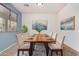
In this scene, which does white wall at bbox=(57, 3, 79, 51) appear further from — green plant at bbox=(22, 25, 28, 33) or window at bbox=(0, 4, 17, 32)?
window at bbox=(0, 4, 17, 32)

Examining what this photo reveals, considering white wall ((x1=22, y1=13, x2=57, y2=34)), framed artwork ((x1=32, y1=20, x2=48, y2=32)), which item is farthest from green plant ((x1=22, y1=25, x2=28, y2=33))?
framed artwork ((x1=32, y1=20, x2=48, y2=32))

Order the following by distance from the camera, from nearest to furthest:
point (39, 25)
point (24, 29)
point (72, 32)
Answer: point (24, 29) < point (39, 25) < point (72, 32)

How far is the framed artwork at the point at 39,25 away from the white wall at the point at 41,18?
0.09m

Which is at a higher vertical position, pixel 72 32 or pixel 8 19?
pixel 8 19

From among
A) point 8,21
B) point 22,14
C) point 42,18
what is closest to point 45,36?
point 42,18

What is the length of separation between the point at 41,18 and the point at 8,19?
2.53ft

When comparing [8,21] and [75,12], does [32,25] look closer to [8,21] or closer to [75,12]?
[8,21]

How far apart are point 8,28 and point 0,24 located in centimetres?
18

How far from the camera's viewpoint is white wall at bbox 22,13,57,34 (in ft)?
9.26

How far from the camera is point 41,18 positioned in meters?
2.87

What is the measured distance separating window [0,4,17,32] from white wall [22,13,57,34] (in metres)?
0.37

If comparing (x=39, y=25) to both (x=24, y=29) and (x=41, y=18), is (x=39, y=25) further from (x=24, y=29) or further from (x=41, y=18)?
(x=24, y=29)

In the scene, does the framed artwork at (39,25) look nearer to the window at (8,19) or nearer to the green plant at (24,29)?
the green plant at (24,29)

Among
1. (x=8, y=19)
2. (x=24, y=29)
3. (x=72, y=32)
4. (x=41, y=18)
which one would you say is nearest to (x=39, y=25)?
(x=41, y=18)
